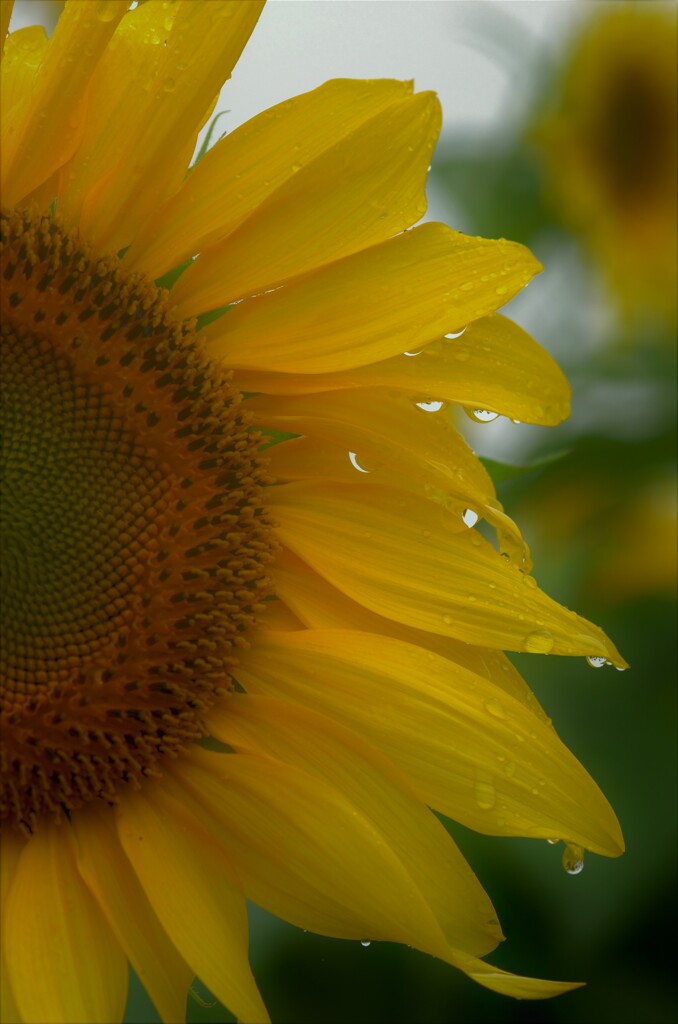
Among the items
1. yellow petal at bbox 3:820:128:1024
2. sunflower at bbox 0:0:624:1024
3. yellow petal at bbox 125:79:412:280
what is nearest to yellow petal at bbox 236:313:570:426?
sunflower at bbox 0:0:624:1024

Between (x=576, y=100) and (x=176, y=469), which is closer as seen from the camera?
(x=176, y=469)

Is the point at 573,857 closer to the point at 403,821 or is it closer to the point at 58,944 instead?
the point at 403,821

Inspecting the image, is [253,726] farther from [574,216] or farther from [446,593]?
[574,216]

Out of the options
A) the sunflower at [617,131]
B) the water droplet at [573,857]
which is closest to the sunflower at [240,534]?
the water droplet at [573,857]

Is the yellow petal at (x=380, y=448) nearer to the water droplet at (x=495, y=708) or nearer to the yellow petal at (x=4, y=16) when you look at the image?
the water droplet at (x=495, y=708)

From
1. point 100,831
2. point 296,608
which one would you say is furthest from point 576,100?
point 100,831

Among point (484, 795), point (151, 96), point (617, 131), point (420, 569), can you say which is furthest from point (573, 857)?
point (617, 131)

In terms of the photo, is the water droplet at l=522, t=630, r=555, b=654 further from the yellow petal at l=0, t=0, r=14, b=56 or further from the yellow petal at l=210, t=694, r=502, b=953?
the yellow petal at l=0, t=0, r=14, b=56
